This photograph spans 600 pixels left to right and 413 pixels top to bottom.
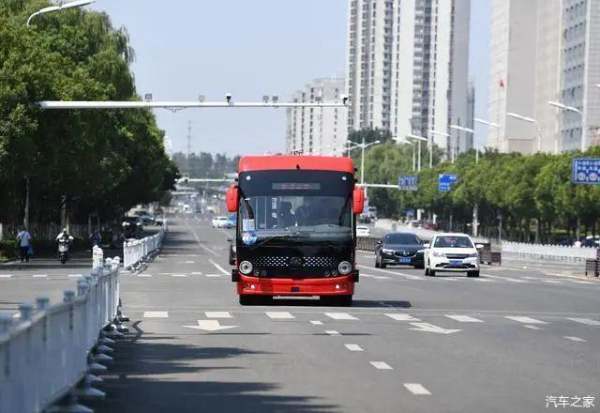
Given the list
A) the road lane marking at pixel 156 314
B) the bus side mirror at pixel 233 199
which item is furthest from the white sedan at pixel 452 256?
the road lane marking at pixel 156 314

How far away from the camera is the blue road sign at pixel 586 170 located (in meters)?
83.9

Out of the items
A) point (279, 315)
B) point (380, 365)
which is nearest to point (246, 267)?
point (279, 315)

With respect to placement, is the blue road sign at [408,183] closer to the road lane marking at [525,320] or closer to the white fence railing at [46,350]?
the road lane marking at [525,320]

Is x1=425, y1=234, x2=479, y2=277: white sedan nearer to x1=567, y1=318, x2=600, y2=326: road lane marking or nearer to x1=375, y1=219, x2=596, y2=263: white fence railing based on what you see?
x1=567, y1=318, x2=600, y2=326: road lane marking

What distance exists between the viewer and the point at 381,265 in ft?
222

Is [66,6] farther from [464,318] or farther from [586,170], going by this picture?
[586,170]

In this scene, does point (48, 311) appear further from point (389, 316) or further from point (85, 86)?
point (85, 86)

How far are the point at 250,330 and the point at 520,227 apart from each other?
134 m

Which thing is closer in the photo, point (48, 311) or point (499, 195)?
point (48, 311)

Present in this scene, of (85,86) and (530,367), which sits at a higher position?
(85,86)

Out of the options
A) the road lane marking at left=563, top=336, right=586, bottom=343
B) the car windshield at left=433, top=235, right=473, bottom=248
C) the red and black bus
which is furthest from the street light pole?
the road lane marking at left=563, top=336, right=586, bottom=343

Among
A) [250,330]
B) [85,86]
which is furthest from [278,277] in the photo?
[85,86]

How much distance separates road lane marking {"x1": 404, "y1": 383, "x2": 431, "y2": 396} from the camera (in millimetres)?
15945

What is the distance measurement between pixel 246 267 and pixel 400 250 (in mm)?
35021
